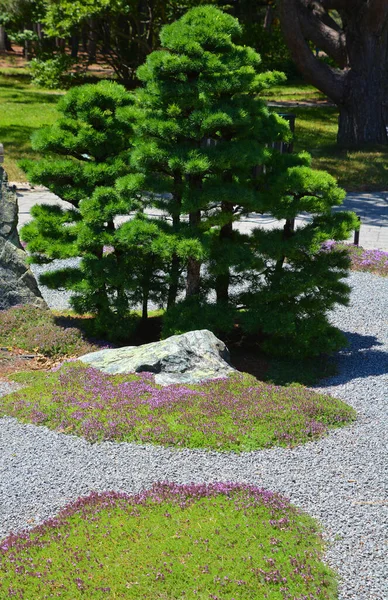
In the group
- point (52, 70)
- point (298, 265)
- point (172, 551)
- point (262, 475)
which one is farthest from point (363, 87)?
point (172, 551)


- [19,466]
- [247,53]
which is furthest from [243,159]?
[19,466]

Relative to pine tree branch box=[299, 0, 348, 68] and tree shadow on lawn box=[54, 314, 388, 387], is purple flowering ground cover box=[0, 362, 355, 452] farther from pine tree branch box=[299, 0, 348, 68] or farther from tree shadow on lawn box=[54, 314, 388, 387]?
pine tree branch box=[299, 0, 348, 68]

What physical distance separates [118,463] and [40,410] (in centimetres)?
108

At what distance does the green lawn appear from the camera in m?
17.8

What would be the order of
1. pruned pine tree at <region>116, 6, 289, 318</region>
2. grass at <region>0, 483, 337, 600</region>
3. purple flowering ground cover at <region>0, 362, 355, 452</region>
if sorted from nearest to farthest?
grass at <region>0, 483, 337, 600</region>, purple flowering ground cover at <region>0, 362, 355, 452</region>, pruned pine tree at <region>116, 6, 289, 318</region>

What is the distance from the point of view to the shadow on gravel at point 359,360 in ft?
24.8

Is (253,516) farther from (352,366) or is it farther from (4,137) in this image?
(4,137)

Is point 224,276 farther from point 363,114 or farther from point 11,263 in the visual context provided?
point 363,114

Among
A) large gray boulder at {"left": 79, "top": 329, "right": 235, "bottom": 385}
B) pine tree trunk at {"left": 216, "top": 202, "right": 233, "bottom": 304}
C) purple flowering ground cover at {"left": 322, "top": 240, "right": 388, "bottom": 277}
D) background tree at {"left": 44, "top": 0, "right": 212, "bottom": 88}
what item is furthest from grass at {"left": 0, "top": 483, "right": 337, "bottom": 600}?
background tree at {"left": 44, "top": 0, "right": 212, "bottom": 88}

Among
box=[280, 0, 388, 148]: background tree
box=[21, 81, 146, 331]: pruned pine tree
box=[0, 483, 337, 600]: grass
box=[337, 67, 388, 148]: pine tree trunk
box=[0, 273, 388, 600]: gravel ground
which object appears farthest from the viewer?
box=[337, 67, 388, 148]: pine tree trunk

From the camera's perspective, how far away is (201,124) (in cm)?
713

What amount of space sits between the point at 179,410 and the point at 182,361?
76 cm

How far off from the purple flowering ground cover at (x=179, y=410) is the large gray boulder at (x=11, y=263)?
2.00 meters

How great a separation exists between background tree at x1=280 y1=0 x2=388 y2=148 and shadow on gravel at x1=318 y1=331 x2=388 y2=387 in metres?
12.5
